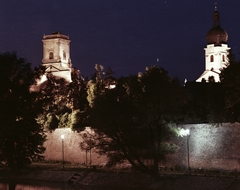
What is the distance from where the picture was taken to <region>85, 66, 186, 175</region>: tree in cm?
3203

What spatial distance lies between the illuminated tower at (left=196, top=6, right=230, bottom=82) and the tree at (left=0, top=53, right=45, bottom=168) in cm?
4659

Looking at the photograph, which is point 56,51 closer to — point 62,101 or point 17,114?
point 62,101

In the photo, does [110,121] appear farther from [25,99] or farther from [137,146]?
[25,99]

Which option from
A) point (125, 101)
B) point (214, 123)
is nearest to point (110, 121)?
point (125, 101)

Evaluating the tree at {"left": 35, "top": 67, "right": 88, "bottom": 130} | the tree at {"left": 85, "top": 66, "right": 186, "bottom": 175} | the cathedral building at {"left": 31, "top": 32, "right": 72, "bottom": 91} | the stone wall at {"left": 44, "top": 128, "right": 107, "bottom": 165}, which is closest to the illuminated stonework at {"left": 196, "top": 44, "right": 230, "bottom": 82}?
the cathedral building at {"left": 31, "top": 32, "right": 72, "bottom": 91}

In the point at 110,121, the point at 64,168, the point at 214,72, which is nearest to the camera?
the point at 110,121

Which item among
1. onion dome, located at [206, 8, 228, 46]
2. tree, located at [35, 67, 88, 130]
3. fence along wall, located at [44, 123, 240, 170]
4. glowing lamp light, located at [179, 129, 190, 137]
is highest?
onion dome, located at [206, 8, 228, 46]

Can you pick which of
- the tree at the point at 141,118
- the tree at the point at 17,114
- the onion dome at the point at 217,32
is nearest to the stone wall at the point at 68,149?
the tree at the point at 17,114

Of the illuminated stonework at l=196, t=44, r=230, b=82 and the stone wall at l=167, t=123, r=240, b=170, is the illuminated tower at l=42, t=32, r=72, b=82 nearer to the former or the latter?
the illuminated stonework at l=196, t=44, r=230, b=82

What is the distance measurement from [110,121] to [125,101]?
137 centimetres

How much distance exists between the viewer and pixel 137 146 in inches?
1267

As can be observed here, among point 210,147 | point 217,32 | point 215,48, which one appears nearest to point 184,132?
point 210,147

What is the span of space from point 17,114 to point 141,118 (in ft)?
38.8

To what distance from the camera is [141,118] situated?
32219 millimetres
